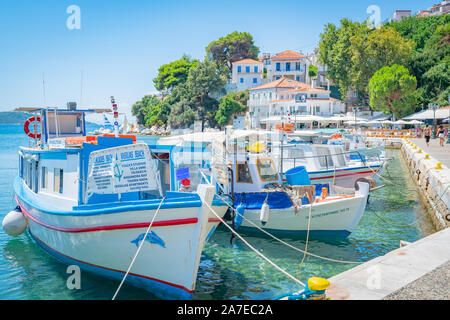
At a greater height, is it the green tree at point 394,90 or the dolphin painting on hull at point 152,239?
the green tree at point 394,90

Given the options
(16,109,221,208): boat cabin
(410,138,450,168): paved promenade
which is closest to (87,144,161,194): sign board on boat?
(16,109,221,208): boat cabin

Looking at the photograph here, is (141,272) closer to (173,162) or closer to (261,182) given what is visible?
(173,162)

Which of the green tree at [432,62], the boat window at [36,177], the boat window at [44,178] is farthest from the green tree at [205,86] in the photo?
the boat window at [44,178]

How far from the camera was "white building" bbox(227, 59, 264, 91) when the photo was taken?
78812mm

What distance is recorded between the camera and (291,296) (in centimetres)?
576

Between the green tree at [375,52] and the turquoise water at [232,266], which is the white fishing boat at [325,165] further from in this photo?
the green tree at [375,52]

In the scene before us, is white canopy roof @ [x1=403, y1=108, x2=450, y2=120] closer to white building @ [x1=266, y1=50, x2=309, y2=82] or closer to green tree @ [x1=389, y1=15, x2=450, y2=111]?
green tree @ [x1=389, y1=15, x2=450, y2=111]

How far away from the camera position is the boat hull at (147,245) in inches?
292

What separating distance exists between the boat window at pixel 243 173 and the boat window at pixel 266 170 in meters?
0.41

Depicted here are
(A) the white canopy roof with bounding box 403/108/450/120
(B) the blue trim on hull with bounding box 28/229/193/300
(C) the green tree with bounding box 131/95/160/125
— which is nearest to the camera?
(B) the blue trim on hull with bounding box 28/229/193/300

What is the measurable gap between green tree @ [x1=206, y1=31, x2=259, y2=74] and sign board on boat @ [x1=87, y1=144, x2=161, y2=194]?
81.0m

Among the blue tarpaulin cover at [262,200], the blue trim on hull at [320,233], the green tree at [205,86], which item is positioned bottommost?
the blue trim on hull at [320,233]

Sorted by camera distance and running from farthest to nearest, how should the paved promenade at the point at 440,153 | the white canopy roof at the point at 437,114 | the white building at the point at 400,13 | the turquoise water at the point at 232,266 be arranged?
the white building at the point at 400,13 → the white canopy roof at the point at 437,114 → the paved promenade at the point at 440,153 → the turquoise water at the point at 232,266

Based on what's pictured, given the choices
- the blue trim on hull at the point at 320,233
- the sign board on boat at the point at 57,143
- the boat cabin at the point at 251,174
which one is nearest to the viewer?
the sign board on boat at the point at 57,143
